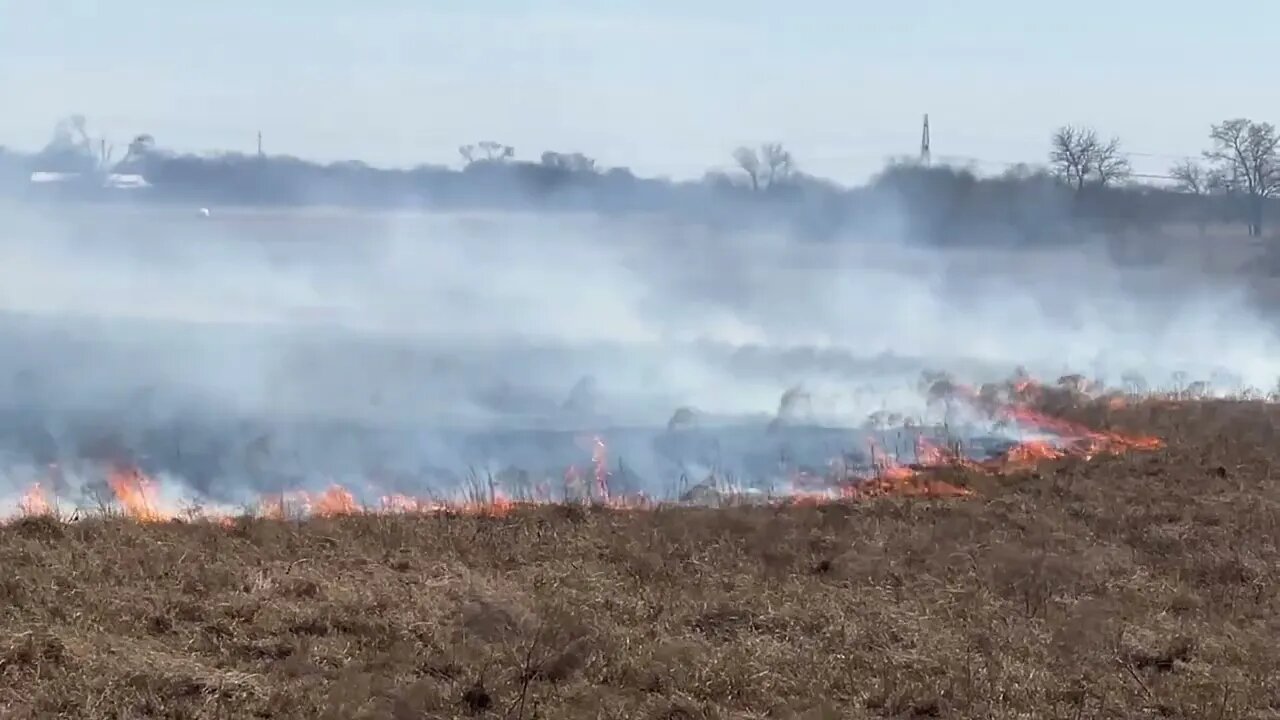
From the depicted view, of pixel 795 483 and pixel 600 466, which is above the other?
pixel 795 483

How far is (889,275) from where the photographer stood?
4878cm

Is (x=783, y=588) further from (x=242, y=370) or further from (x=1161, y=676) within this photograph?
(x=242, y=370)

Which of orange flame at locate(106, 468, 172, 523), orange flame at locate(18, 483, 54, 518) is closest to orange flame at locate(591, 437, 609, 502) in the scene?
orange flame at locate(106, 468, 172, 523)

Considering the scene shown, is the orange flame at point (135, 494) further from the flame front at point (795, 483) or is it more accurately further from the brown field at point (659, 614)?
the brown field at point (659, 614)

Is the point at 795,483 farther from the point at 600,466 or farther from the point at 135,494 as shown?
the point at 135,494

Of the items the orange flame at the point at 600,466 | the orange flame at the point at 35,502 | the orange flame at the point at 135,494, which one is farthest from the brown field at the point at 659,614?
the orange flame at the point at 600,466

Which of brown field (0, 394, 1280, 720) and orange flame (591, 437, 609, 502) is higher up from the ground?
brown field (0, 394, 1280, 720)

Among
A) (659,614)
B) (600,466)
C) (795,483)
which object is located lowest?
(600,466)

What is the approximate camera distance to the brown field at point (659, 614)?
378 inches

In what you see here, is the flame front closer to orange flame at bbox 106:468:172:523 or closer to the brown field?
orange flame at bbox 106:468:172:523

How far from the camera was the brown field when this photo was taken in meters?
9.61

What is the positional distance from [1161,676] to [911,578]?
3.62 meters

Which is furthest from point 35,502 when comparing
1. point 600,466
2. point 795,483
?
point 795,483

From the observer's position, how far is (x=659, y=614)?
39.2 ft
